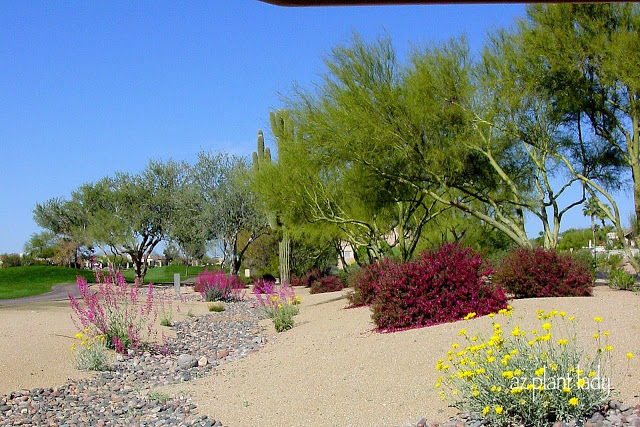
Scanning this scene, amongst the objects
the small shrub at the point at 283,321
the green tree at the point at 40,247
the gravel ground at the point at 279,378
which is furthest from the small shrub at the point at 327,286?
the green tree at the point at 40,247

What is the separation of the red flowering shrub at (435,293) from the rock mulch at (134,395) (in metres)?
3.09

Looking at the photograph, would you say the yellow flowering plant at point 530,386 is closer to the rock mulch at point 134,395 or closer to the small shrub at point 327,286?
the rock mulch at point 134,395

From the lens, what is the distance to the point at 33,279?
45.7 meters

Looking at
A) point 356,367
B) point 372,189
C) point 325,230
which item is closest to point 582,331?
point 356,367

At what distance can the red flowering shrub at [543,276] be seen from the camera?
14477mm

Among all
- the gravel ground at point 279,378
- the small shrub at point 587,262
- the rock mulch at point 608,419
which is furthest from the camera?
the small shrub at point 587,262

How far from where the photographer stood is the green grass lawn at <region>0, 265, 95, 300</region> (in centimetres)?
3628

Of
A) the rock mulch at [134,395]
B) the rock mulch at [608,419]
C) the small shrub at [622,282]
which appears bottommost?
the rock mulch at [134,395]

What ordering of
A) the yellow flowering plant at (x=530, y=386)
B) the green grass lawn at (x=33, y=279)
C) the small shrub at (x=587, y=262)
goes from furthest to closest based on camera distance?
the green grass lawn at (x=33, y=279), the small shrub at (x=587, y=262), the yellow flowering plant at (x=530, y=386)

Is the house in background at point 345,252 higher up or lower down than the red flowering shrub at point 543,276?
higher up

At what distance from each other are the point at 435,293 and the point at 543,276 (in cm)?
338

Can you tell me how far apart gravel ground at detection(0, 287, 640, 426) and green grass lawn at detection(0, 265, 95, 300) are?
2351 cm

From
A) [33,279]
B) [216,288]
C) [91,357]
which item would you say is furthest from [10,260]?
[91,357]

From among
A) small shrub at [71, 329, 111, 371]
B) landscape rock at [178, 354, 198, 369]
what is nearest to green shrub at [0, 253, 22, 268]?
small shrub at [71, 329, 111, 371]
